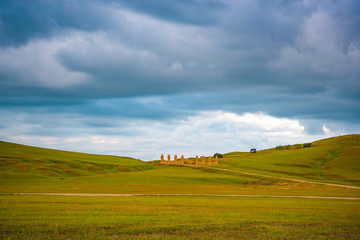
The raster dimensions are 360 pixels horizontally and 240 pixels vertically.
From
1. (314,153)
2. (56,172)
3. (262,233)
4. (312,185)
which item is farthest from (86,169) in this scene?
(314,153)

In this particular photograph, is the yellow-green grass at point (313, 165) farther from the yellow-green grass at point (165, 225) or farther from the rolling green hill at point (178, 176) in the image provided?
the yellow-green grass at point (165, 225)

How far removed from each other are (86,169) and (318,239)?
74919 millimetres

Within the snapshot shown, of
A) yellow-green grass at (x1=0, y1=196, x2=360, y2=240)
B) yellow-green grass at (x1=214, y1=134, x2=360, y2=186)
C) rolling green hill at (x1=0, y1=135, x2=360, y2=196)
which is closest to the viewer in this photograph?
yellow-green grass at (x1=0, y1=196, x2=360, y2=240)

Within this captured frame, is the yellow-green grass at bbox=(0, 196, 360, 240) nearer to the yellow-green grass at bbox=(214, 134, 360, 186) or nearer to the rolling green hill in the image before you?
the rolling green hill

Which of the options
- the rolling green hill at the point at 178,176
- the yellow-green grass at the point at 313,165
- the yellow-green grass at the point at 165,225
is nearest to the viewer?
the yellow-green grass at the point at 165,225

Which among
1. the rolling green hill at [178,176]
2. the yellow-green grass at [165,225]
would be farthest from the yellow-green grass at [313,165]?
the yellow-green grass at [165,225]

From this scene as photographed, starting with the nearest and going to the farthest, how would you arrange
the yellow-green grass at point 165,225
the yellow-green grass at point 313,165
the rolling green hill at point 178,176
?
the yellow-green grass at point 165,225, the rolling green hill at point 178,176, the yellow-green grass at point 313,165

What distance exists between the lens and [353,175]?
269 ft

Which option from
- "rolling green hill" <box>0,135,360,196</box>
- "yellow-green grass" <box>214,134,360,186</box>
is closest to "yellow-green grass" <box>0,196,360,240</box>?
"rolling green hill" <box>0,135,360,196</box>

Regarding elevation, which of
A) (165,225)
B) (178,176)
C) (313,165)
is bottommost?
(178,176)

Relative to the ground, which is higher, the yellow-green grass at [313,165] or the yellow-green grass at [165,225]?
the yellow-green grass at [313,165]

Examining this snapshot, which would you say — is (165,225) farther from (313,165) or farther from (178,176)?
(313,165)

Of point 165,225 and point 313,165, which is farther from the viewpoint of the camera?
point 313,165

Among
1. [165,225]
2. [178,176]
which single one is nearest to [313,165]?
[178,176]
